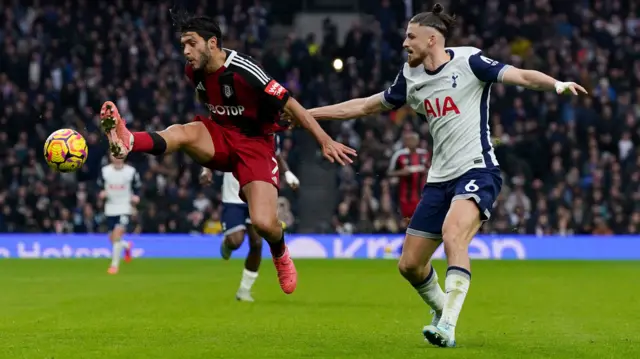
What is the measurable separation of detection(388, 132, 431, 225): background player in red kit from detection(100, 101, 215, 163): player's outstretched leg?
9.72 m

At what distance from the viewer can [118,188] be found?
20.5 m

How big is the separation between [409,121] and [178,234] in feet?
19.0

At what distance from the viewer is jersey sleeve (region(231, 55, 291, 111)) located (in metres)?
9.62

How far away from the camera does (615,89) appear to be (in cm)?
2736

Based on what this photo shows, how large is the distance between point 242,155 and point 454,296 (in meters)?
2.55

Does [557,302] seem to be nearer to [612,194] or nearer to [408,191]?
[408,191]

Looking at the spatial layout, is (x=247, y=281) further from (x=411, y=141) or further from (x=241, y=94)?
(x=411, y=141)

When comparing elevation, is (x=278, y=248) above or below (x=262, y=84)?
below

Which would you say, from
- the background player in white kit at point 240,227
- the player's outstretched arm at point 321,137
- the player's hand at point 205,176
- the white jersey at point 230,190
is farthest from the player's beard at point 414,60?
the white jersey at point 230,190

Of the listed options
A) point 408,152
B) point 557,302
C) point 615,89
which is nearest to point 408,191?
point 408,152

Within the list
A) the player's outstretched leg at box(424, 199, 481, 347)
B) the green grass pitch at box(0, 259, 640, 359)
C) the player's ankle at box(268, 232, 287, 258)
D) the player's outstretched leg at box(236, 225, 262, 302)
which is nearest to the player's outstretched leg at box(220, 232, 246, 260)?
the player's outstretched leg at box(236, 225, 262, 302)

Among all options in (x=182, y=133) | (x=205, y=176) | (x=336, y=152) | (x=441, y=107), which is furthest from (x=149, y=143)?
(x=205, y=176)

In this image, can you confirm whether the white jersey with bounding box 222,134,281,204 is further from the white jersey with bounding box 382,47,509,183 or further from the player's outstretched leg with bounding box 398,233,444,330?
the white jersey with bounding box 382,47,509,183

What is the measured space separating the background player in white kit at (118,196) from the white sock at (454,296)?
40.8ft
